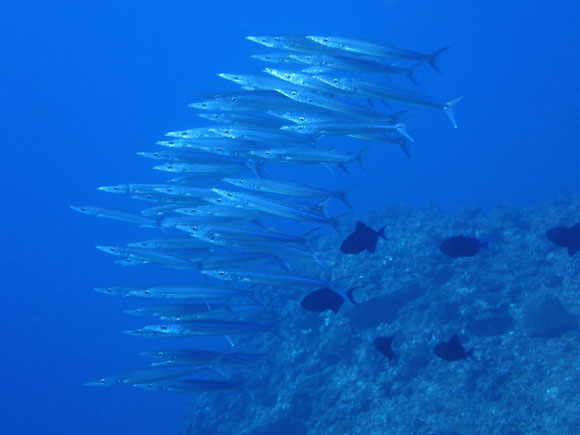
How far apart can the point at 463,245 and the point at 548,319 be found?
12.8ft

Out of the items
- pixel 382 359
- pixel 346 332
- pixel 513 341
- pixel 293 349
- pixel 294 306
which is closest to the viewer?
pixel 513 341

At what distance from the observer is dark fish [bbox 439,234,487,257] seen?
18.5ft

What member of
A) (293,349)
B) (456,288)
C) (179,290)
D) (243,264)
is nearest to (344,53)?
(243,264)

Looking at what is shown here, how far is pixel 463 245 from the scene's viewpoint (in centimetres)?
567

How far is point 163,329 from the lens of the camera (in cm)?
690

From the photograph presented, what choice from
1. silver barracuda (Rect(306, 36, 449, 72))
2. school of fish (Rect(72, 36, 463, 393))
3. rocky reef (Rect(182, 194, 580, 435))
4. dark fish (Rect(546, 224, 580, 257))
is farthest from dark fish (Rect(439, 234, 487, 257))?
silver barracuda (Rect(306, 36, 449, 72))

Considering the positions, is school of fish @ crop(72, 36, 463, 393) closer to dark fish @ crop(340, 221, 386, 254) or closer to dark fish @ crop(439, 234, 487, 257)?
dark fish @ crop(340, 221, 386, 254)

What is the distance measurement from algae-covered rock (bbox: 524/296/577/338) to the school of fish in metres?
4.04

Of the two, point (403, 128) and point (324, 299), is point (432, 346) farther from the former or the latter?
point (403, 128)

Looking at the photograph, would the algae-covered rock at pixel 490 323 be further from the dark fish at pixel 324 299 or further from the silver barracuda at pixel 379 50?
the silver barracuda at pixel 379 50

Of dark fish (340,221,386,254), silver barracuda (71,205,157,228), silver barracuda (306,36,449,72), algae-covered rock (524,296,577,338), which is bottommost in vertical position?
algae-covered rock (524,296,577,338)

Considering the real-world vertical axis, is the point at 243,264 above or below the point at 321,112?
below

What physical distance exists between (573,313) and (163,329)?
Result: 7570mm

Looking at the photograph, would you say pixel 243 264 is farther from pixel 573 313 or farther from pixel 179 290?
pixel 573 313
